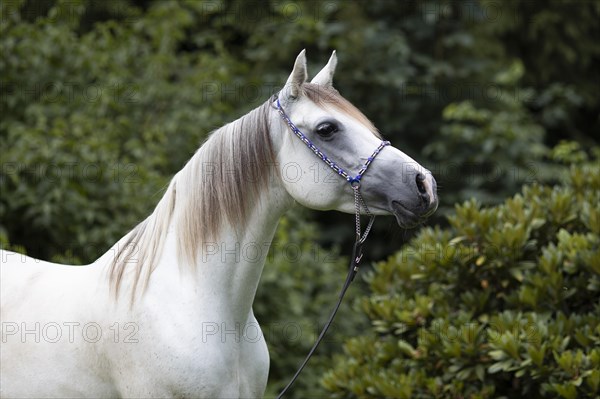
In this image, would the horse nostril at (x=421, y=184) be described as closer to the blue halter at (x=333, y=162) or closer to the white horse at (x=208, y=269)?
the white horse at (x=208, y=269)

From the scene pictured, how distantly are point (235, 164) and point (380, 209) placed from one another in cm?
52

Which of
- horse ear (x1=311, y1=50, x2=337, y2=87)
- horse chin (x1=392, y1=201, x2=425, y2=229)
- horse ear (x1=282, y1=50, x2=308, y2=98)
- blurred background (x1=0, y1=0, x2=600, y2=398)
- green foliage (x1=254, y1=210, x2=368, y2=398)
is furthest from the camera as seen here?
green foliage (x1=254, y1=210, x2=368, y2=398)

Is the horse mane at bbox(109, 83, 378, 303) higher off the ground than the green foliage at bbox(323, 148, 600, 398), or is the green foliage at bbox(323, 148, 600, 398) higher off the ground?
the horse mane at bbox(109, 83, 378, 303)

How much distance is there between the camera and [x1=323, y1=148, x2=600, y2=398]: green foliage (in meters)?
3.63

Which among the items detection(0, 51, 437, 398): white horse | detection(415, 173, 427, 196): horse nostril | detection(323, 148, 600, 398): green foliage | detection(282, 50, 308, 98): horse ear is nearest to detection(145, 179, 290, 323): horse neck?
detection(0, 51, 437, 398): white horse

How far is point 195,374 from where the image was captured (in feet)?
8.36

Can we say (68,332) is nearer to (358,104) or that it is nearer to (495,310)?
(495,310)

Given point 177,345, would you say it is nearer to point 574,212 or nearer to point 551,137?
point 574,212

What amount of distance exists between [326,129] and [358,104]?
540cm

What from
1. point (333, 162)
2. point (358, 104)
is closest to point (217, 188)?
point (333, 162)

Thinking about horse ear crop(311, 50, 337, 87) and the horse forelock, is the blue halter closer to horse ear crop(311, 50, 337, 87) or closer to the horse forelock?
the horse forelock

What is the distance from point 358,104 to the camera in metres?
7.95

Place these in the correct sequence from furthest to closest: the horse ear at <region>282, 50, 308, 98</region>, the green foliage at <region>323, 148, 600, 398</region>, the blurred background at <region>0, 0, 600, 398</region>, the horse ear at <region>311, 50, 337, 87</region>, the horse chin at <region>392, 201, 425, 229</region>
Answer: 1. the blurred background at <region>0, 0, 600, 398</region>
2. the green foliage at <region>323, 148, 600, 398</region>
3. the horse ear at <region>311, 50, 337, 87</region>
4. the horse ear at <region>282, 50, 308, 98</region>
5. the horse chin at <region>392, 201, 425, 229</region>

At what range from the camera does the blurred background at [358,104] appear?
4160 mm
